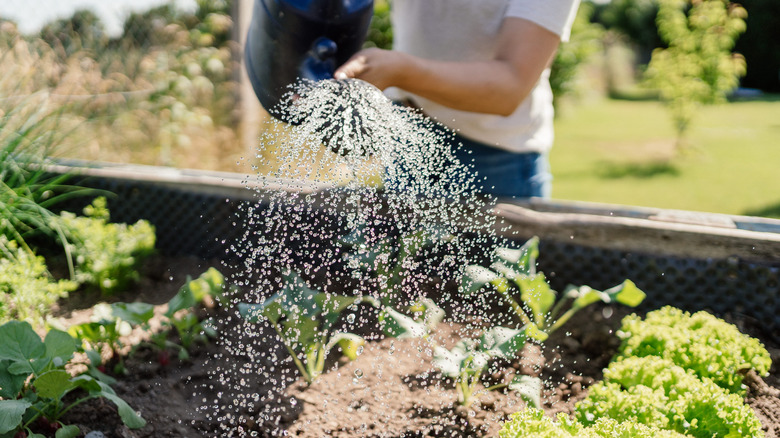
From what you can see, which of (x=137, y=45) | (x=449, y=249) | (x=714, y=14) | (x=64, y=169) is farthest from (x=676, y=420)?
(x=714, y=14)

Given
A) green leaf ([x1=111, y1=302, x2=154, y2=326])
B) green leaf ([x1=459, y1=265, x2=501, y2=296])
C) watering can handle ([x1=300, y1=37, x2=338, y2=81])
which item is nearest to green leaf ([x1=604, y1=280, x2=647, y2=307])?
green leaf ([x1=459, y1=265, x2=501, y2=296])

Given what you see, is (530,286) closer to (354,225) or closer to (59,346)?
(354,225)

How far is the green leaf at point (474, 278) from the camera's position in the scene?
4.44ft

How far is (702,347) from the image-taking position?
127 centimetres

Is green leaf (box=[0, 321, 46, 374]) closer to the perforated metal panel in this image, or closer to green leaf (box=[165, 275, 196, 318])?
green leaf (box=[165, 275, 196, 318])

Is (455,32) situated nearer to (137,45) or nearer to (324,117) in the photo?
(324,117)

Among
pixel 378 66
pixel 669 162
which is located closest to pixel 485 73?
pixel 378 66

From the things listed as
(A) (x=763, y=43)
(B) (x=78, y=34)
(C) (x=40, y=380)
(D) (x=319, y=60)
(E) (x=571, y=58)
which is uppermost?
(A) (x=763, y=43)

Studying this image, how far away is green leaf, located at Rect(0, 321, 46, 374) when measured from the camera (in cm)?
114

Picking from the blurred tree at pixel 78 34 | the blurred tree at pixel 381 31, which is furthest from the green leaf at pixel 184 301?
the blurred tree at pixel 381 31

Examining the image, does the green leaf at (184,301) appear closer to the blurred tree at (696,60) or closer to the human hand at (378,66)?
the human hand at (378,66)

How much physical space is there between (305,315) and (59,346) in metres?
0.49

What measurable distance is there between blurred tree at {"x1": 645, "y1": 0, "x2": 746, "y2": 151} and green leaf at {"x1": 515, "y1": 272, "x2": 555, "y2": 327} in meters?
5.91

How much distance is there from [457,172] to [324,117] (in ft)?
1.98
